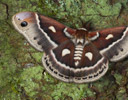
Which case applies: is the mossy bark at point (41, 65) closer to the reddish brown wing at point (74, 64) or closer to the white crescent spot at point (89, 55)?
the reddish brown wing at point (74, 64)

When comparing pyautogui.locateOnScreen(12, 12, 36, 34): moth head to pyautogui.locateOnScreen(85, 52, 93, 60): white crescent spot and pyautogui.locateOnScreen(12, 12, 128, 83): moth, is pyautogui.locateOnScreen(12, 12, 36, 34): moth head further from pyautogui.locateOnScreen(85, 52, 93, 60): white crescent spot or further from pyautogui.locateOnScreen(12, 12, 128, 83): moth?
pyautogui.locateOnScreen(85, 52, 93, 60): white crescent spot

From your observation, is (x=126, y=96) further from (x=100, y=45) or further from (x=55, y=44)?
(x=55, y=44)

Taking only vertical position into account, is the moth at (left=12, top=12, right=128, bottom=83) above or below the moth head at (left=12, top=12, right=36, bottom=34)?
below

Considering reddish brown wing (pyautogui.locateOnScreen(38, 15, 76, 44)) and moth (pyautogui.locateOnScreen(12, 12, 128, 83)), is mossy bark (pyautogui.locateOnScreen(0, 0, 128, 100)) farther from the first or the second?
reddish brown wing (pyautogui.locateOnScreen(38, 15, 76, 44))

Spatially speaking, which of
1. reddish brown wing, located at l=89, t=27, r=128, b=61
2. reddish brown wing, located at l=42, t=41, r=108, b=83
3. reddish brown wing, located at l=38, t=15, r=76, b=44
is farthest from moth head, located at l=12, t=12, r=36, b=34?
reddish brown wing, located at l=89, t=27, r=128, b=61

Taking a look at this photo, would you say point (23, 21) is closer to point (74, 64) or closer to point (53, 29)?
point (53, 29)

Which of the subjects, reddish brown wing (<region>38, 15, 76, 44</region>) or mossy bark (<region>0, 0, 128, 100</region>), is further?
reddish brown wing (<region>38, 15, 76, 44</region>)

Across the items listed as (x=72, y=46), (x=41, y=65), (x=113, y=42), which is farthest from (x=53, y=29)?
(x=113, y=42)

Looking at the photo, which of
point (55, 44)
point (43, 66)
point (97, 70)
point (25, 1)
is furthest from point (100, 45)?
point (25, 1)

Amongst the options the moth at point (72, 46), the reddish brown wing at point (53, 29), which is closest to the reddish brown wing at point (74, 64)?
the moth at point (72, 46)
